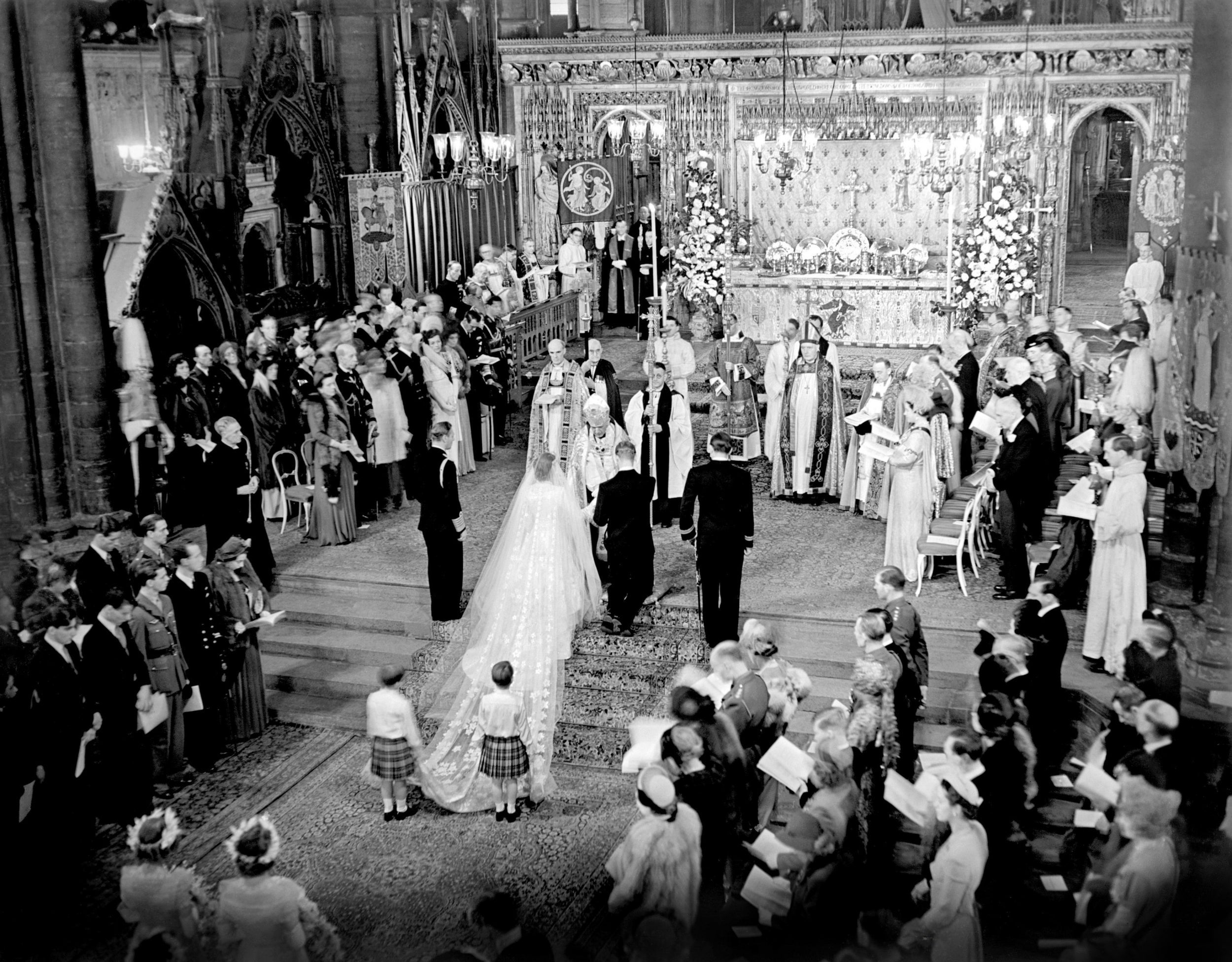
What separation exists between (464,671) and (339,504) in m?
3.55

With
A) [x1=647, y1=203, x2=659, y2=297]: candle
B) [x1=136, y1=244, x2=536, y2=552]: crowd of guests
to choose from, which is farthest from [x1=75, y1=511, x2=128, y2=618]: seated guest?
[x1=647, y1=203, x2=659, y2=297]: candle

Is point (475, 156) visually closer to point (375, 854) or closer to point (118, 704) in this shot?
point (118, 704)

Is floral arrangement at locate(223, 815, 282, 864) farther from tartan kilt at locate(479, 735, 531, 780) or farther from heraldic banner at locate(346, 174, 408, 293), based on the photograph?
heraldic banner at locate(346, 174, 408, 293)

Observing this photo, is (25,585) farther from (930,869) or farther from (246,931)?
(930,869)

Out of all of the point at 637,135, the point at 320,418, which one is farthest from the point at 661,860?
the point at 637,135

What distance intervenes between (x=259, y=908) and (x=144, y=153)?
9.97 meters

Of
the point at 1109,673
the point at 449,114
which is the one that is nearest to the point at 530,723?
the point at 1109,673

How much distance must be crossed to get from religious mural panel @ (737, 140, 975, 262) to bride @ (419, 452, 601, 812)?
1152cm

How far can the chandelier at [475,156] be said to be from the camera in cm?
1936

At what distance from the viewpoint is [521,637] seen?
9.25 m

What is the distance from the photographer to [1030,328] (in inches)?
539

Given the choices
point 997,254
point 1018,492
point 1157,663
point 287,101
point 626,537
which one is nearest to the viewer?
point 1157,663

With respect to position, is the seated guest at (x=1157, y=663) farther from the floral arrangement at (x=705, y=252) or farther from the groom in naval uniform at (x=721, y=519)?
the floral arrangement at (x=705, y=252)

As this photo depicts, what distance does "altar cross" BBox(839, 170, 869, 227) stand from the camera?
791 inches
